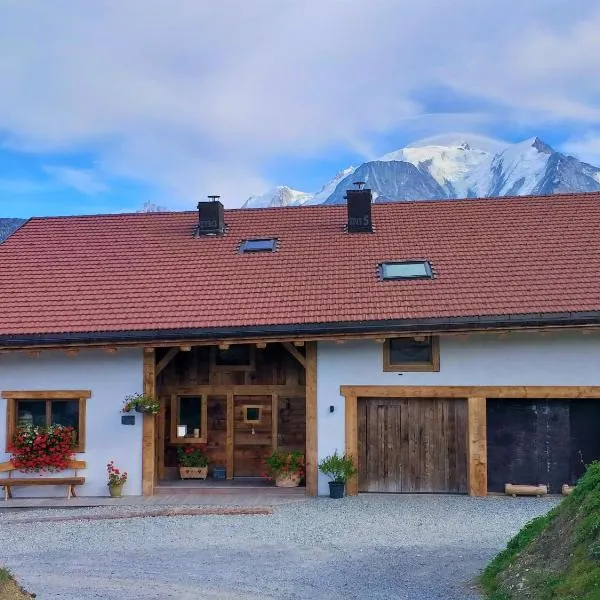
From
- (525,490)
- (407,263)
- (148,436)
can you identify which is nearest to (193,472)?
(148,436)

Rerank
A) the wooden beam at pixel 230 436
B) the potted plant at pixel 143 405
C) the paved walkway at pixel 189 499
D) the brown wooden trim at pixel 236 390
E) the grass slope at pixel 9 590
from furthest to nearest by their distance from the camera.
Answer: the wooden beam at pixel 230 436 → the brown wooden trim at pixel 236 390 → the potted plant at pixel 143 405 → the paved walkway at pixel 189 499 → the grass slope at pixel 9 590

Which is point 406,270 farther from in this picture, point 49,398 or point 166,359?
point 49,398

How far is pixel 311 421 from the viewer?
12.5 m

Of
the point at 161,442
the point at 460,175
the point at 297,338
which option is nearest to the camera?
the point at 297,338

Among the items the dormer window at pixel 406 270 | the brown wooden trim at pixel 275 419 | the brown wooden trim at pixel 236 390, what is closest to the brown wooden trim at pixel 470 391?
the brown wooden trim at pixel 236 390

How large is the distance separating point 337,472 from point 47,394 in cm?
538

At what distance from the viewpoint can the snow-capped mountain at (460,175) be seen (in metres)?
120

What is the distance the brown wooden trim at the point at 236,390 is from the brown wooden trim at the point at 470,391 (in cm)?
145

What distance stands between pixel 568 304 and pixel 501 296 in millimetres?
1116

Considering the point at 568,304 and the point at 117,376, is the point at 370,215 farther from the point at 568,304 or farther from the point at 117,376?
the point at 117,376

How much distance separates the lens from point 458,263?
45.8ft

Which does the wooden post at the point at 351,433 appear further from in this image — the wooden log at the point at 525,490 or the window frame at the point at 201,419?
the window frame at the point at 201,419

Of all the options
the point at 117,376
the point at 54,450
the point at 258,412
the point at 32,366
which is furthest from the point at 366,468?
the point at 32,366

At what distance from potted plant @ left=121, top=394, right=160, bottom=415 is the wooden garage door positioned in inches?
144
